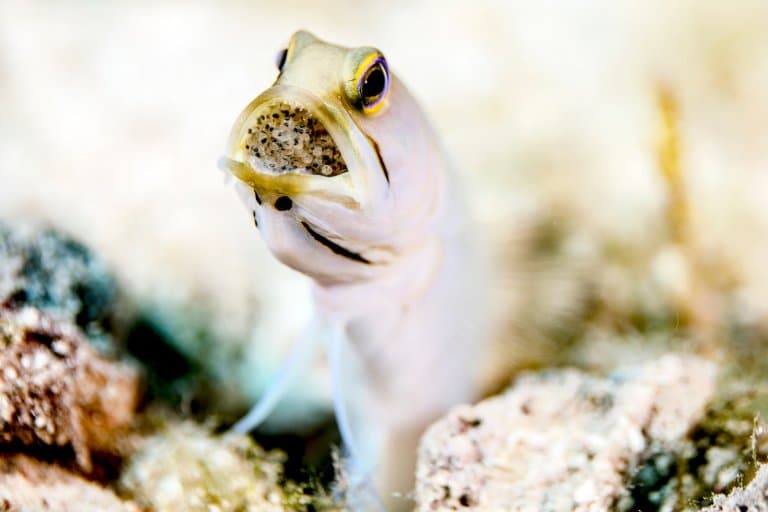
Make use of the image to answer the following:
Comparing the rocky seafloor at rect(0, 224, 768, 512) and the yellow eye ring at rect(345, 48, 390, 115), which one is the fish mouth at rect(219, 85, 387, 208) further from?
the rocky seafloor at rect(0, 224, 768, 512)

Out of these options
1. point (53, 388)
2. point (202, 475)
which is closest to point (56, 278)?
point (53, 388)

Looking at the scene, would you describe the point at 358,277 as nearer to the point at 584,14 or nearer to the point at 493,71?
the point at 493,71

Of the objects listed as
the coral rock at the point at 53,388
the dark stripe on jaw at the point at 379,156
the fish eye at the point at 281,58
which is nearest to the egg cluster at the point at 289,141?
the dark stripe on jaw at the point at 379,156

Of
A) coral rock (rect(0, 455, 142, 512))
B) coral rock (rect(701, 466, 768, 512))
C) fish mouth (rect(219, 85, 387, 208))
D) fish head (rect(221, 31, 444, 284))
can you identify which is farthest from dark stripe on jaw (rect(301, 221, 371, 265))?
coral rock (rect(701, 466, 768, 512))

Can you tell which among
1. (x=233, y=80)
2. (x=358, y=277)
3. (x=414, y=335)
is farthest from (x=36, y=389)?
(x=233, y=80)

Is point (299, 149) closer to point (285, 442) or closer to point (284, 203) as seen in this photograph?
point (284, 203)

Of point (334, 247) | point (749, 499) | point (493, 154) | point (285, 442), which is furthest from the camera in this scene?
point (493, 154)

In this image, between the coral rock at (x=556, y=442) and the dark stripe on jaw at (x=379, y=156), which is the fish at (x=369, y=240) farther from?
the coral rock at (x=556, y=442)

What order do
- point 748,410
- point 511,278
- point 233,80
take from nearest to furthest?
point 748,410 → point 511,278 → point 233,80
